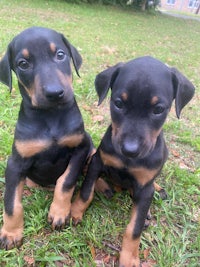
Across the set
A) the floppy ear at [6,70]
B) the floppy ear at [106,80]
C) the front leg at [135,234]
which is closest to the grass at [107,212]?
the front leg at [135,234]

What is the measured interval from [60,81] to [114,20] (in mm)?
14763

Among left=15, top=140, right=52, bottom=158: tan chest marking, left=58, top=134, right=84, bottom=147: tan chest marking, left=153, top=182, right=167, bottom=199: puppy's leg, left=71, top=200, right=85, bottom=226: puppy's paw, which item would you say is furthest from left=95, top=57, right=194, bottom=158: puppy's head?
left=153, top=182, right=167, bottom=199: puppy's leg

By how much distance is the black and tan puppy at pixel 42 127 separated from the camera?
3.09 m

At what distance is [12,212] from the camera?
122 inches

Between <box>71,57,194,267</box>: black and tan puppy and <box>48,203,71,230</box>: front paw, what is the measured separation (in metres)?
0.16

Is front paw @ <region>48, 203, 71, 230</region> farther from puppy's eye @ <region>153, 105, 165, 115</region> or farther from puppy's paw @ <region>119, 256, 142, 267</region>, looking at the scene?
puppy's eye @ <region>153, 105, 165, 115</region>

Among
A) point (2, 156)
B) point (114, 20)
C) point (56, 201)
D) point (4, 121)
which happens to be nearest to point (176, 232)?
point (56, 201)

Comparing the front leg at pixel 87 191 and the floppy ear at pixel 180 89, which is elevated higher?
the floppy ear at pixel 180 89

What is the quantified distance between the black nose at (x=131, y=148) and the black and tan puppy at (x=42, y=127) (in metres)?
0.67

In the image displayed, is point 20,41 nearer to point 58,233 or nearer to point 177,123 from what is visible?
point 58,233

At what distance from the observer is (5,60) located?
333 cm

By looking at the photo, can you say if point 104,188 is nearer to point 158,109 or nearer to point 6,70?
point 158,109

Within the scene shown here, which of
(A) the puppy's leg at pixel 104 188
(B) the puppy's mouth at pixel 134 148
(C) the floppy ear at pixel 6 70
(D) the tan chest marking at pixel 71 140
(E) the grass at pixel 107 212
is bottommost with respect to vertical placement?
(E) the grass at pixel 107 212

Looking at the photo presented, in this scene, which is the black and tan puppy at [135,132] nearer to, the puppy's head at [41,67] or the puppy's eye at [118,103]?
the puppy's eye at [118,103]
